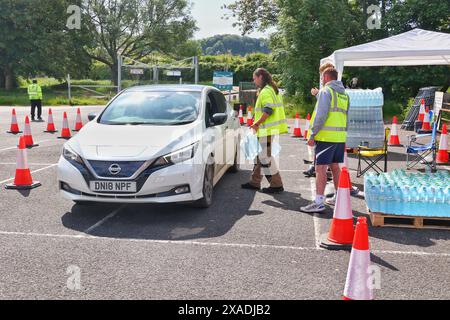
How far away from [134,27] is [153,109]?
5279 cm

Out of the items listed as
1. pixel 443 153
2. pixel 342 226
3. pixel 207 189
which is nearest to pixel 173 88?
pixel 207 189

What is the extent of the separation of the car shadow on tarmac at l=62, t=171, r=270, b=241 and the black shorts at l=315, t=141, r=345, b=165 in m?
1.07

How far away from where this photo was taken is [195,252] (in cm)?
489

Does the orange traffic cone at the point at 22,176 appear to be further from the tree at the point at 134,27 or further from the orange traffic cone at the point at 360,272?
the tree at the point at 134,27

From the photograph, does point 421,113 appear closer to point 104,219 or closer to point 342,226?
point 342,226

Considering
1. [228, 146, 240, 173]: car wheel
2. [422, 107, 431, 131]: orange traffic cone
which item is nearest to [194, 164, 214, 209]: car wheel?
[228, 146, 240, 173]: car wheel

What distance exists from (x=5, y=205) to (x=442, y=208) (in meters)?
5.71

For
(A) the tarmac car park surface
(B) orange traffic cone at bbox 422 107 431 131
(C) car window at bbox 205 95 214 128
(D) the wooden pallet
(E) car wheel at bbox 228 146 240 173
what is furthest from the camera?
(B) orange traffic cone at bbox 422 107 431 131

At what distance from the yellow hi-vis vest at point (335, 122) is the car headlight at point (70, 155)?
3.03m

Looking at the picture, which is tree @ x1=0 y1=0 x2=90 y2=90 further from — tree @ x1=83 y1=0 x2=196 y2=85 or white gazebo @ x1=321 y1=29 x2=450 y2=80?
white gazebo @ x1=321 y1=29 x2=450 y2=80

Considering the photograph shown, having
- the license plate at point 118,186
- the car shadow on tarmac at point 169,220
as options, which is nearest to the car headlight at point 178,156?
the license plate at point 118,186

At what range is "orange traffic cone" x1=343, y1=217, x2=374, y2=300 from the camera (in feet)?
11.8

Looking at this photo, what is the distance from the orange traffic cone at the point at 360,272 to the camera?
11.8ft
